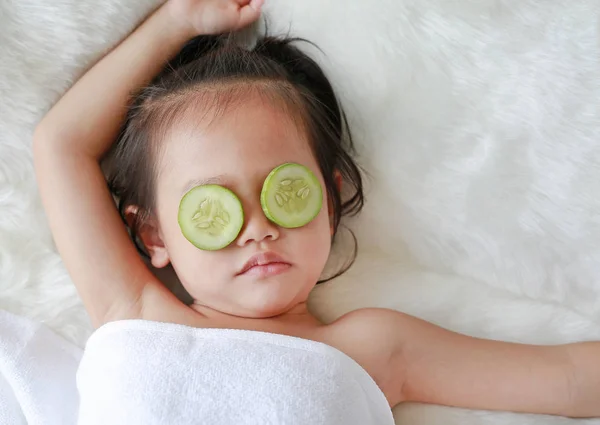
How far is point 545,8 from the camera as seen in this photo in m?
1.20

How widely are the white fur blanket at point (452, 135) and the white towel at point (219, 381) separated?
0.22 meters

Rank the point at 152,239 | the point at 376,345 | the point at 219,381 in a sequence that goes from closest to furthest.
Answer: the point at 219,381
the point at 376,345
the point at 152,239

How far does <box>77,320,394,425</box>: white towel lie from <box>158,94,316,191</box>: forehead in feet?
0.81

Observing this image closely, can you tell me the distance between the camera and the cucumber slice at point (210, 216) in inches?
41.5

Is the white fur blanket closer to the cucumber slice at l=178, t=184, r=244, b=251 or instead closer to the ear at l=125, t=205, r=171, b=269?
the ear at l=125, t=205, r=171, b=269

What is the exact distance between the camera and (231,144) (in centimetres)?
109

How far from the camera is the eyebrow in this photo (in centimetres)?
108

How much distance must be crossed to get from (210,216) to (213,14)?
43cm

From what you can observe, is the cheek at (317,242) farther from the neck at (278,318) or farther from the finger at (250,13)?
the finger at (250,13)

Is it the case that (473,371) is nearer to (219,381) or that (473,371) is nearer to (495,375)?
(495,375)

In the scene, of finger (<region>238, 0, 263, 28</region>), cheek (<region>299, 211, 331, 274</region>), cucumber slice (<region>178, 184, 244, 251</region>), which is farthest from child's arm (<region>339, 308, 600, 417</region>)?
finger (<region>238, 0, 263, 28</region>)

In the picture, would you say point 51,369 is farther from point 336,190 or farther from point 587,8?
point 587,8

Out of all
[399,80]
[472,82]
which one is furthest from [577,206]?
[399,80]

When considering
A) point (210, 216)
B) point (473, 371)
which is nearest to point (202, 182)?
point (210, 216)
